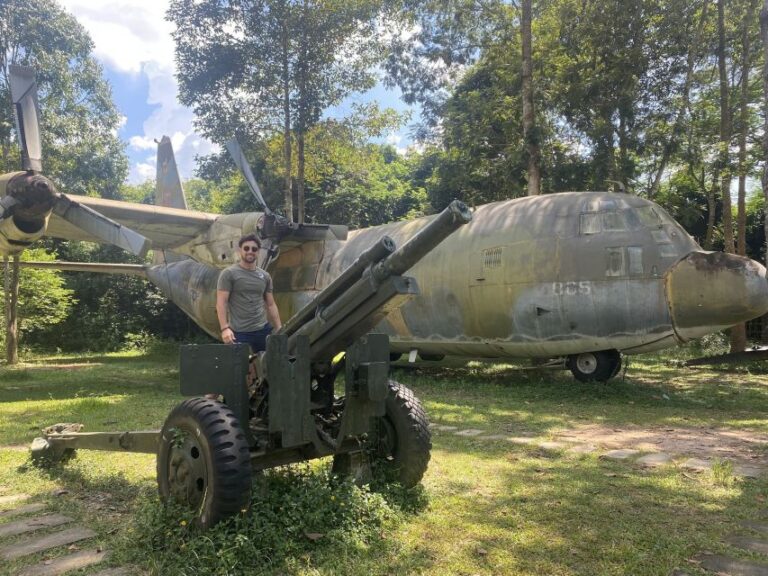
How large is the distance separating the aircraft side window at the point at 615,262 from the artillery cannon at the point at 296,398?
5.94m

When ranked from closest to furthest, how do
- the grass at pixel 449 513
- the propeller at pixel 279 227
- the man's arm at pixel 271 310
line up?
the grass at pixel 449 513
the man's arm at pixel 271 310
the propeller at pixel 279 227

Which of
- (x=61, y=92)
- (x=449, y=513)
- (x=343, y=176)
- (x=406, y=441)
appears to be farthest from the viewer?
(x=343, y=176)

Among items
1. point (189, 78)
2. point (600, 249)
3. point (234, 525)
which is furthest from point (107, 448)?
point (189, 78)

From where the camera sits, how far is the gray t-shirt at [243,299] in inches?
174

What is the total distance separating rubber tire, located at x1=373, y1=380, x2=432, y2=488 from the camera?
4082 mm

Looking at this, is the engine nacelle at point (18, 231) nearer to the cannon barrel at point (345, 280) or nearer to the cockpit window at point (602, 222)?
the cannon barrel at point (345, 280)

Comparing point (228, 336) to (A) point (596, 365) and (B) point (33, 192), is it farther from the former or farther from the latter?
(B) point (33, 192)

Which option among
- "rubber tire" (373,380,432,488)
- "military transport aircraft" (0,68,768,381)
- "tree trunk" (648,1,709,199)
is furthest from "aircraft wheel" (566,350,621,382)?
"tree trunk" (648,1,709,199)

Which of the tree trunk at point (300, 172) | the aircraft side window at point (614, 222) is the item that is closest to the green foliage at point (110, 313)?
the tree trunk at point (300, 172)

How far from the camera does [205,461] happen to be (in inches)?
128

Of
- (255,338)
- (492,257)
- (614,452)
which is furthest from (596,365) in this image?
(255,338)

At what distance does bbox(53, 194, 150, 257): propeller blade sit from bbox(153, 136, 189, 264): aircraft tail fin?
6.42m

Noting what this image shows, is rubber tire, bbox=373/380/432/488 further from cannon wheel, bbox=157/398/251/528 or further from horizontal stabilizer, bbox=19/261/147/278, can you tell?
horizontal stabilizer, bbox=19/261/147/278

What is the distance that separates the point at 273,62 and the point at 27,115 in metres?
10.9
